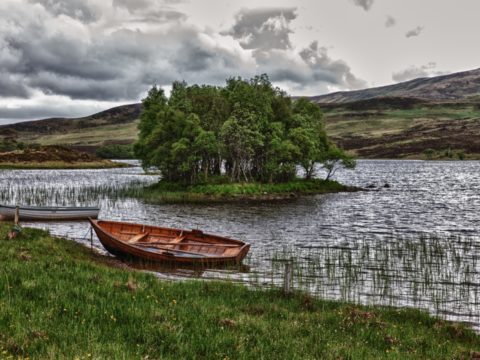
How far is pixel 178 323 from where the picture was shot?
10.7 m

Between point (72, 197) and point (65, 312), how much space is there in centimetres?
5291

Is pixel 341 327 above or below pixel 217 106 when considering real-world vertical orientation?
below

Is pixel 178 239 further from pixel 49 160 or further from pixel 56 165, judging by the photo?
pixel 49 160

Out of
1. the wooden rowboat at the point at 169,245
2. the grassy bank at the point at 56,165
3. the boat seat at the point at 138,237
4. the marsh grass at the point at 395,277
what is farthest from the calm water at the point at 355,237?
the grassy bank at the point at 56,165

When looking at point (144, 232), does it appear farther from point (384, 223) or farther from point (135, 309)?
point (384, 223)

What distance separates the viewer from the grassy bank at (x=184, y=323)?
29.2 feet

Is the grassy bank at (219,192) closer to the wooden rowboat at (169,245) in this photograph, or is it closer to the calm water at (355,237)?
the calm water at (355,237)

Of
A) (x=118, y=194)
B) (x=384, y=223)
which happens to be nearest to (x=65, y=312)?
(x=384, y=223)

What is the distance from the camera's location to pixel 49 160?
161 m

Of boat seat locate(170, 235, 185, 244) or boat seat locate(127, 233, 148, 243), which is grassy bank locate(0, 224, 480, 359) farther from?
boat seat locate(127, 233, 148, 243)

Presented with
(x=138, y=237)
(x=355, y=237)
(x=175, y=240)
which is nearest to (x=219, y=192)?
(x=355, y=237)

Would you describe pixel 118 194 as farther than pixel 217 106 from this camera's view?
No

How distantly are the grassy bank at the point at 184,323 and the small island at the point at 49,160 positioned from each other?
15133 centimetres

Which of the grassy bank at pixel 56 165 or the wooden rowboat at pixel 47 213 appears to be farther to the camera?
the grassy bank at pixel 56 165
